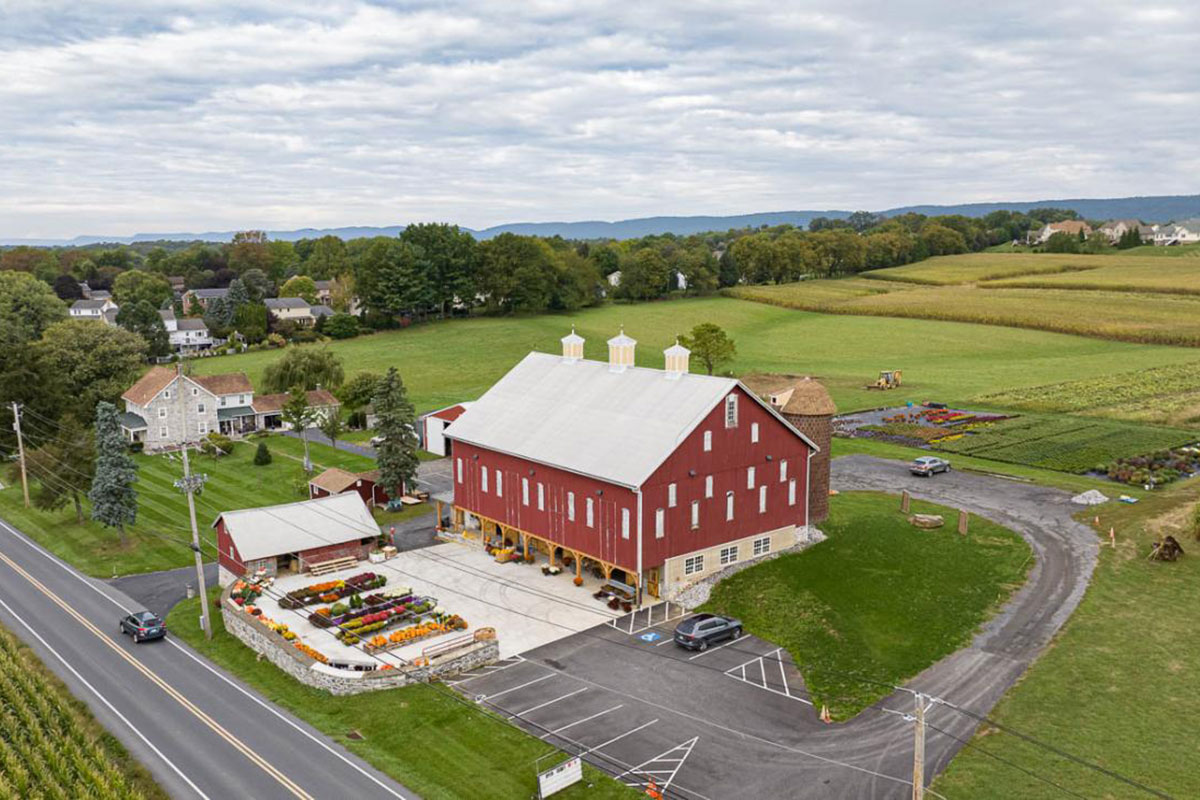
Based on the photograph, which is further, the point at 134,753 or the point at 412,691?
the point at 412,691

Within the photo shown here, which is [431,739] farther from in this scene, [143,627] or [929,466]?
[929,466]

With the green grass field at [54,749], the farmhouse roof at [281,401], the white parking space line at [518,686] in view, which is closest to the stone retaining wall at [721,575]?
the white parking space line at [518,686]

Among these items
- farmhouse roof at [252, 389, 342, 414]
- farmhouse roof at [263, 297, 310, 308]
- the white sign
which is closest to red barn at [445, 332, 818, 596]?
the white sign

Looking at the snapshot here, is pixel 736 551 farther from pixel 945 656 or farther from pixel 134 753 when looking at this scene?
pixel 134 753

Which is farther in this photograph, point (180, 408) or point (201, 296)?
point (201, 296)

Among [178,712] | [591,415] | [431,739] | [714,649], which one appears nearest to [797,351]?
[591,415]

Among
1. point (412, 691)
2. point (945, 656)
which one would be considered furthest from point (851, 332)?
point (412, 691)
